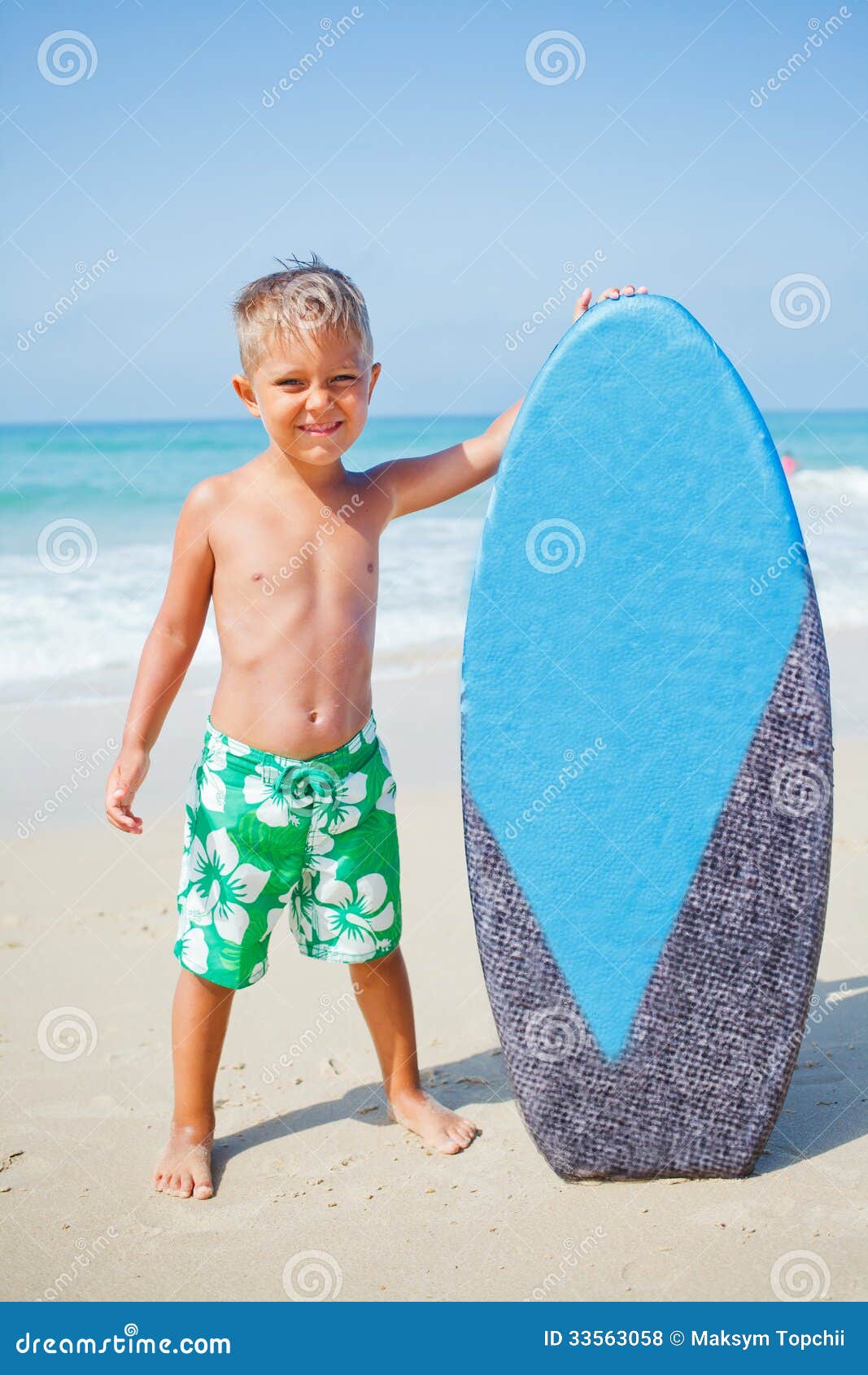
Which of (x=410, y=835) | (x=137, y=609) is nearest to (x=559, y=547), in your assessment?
(x=410, y=835)

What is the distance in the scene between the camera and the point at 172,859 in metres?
3.81

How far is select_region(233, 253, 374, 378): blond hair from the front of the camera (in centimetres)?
211

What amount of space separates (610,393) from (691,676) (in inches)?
20.9

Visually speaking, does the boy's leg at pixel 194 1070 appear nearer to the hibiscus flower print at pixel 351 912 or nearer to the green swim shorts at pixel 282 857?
the green swim shorts at pixel 282 857

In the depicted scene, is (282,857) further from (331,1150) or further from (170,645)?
(331,1150)

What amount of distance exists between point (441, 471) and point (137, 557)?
886 centimetres

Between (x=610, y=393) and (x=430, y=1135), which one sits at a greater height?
(x=610, y=393)

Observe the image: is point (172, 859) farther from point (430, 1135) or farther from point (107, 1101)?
point (430, 1135)

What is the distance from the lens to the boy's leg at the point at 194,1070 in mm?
2238

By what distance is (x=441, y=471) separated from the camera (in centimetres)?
234

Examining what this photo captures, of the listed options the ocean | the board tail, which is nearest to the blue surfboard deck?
the board tail

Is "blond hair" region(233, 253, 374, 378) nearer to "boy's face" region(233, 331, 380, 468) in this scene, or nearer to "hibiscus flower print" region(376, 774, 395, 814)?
"boy's face" region(233, 331, 380, 468)

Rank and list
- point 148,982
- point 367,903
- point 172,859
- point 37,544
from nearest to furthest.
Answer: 1. point 367,903
2. point 148,982
3. point 172,859
4. point 37,544

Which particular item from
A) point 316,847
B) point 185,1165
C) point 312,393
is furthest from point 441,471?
point 185,1165
